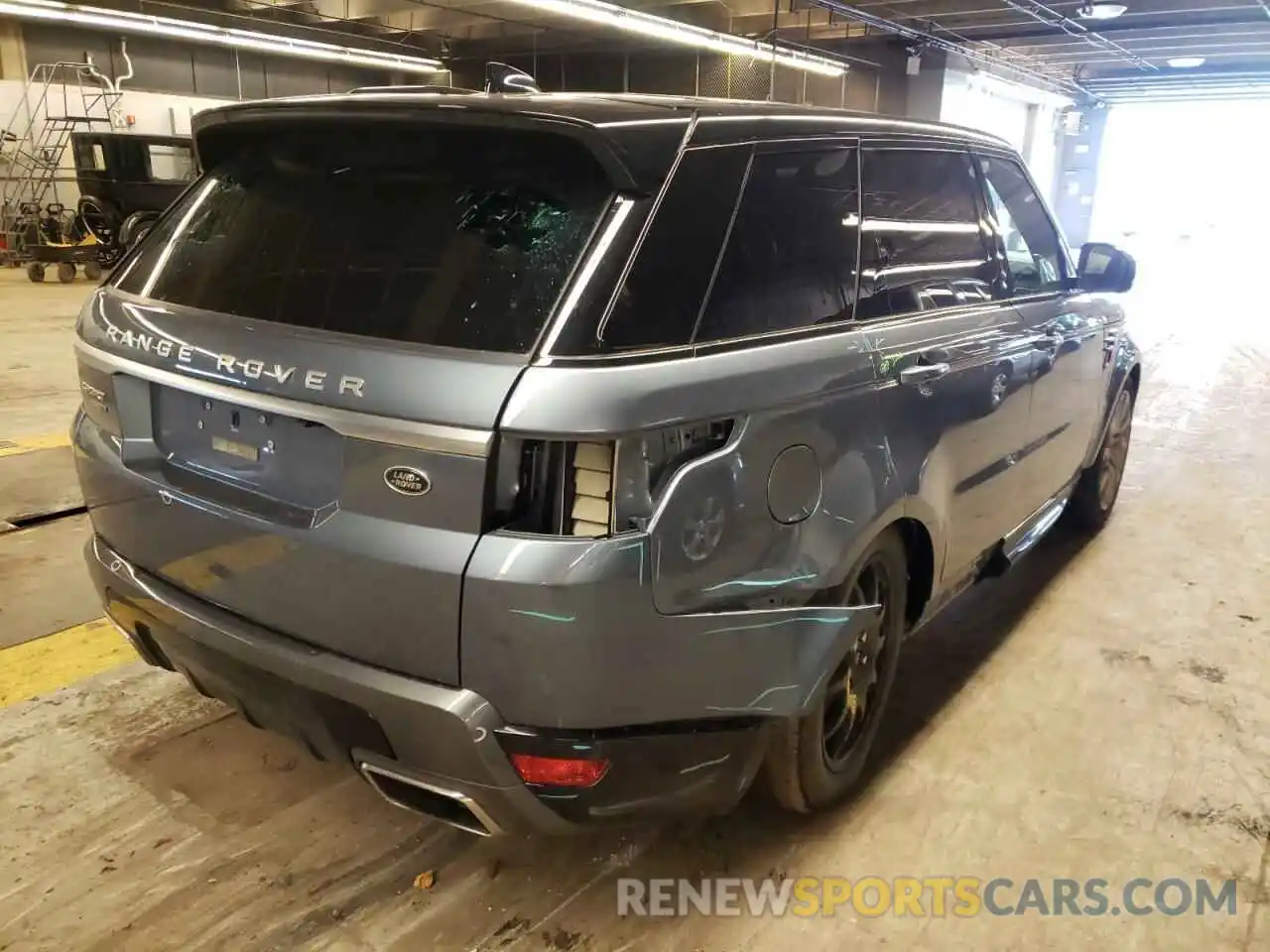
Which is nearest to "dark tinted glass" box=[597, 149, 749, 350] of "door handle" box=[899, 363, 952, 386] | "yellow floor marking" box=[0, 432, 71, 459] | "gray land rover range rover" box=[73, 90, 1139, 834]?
"gray land rover range rover" box=[73, 90, 1139, 834]

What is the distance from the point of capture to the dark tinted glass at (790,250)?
189 centimetres

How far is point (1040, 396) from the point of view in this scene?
3225 millimetres

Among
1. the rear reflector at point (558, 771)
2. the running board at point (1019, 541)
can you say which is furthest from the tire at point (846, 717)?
the running board at point (1019, 541)

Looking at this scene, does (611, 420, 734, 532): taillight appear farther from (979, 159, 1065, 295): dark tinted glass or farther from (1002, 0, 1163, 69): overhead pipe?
Result: (1002, 0, 1163, 69): overhead pipe

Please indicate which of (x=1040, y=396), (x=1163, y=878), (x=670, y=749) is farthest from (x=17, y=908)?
(x=1040, y=396)

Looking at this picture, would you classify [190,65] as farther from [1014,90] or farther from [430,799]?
[430,799]

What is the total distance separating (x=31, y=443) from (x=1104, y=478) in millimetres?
5820

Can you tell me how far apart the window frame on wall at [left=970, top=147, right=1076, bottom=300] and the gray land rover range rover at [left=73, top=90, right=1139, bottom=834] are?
840 mm

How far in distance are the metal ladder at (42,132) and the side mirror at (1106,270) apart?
52.6ft

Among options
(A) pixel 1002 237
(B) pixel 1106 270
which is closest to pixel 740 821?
(A) pixel 1002 237

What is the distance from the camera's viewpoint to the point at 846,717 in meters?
2.48

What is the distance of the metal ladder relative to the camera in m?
15.5

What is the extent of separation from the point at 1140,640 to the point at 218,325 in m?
3.24

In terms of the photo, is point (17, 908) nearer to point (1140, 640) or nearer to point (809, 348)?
point (809, 348)
